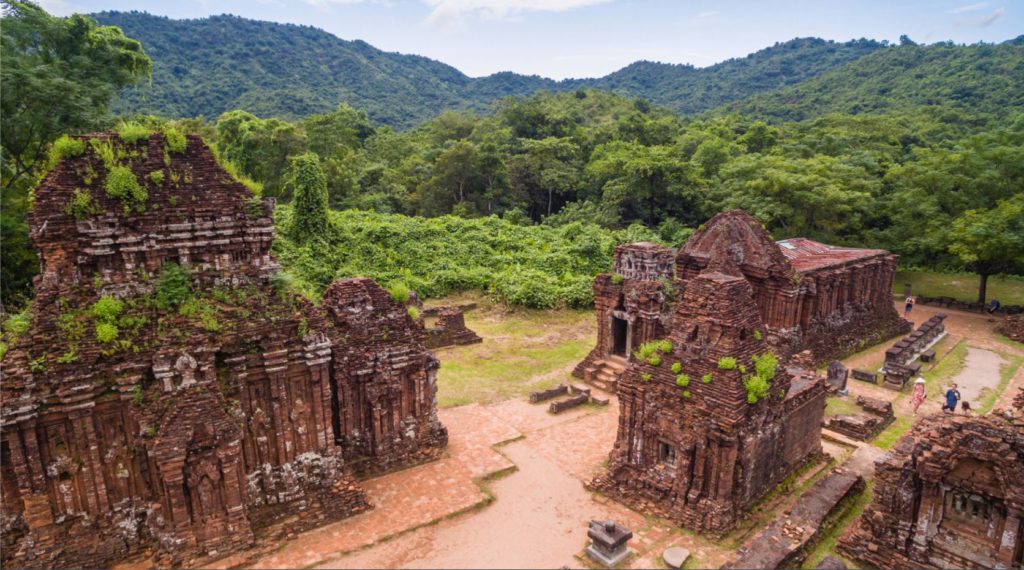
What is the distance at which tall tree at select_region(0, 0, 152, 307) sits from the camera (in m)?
19.0

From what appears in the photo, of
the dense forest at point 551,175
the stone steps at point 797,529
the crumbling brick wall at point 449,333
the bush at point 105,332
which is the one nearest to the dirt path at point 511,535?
the stone steps at point 797,529

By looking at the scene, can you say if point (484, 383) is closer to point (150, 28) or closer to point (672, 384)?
point (672, 384)

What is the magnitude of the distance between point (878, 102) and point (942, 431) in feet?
247

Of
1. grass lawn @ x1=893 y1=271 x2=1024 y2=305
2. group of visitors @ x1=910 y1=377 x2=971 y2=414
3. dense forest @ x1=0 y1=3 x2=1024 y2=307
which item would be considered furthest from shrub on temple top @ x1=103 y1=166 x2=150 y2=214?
grass lawn @ x1=893 y1=271 x2=1024 y2=305

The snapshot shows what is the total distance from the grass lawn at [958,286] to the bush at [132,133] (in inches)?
1453

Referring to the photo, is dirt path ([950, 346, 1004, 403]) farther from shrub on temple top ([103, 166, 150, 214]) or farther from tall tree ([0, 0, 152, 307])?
tall tree ([0, 0, 152, 307])

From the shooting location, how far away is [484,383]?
64.1 feet

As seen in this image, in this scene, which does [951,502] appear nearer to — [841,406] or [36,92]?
[841,406]

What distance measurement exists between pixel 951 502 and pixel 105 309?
1511 cm

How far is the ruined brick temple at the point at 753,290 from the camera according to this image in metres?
18.8

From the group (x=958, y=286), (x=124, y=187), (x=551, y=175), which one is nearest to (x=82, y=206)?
(x=124, y=187)

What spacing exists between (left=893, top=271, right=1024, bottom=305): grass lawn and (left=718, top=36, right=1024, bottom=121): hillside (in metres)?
29.7

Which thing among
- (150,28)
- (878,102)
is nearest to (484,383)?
(878,102)

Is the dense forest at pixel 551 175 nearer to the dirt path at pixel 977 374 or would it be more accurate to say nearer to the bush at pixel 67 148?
the bush at pixel 67 148
